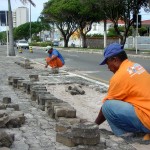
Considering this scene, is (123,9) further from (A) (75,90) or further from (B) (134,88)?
(B) (134,88)

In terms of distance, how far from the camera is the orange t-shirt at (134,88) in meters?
5.52

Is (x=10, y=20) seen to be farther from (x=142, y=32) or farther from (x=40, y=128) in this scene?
(x=142, y=32)

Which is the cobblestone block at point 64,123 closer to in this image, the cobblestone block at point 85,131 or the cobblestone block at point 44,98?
the cobblestone block at point 85,131

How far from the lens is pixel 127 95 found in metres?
Result: 5.63

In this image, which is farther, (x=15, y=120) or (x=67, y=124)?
(x=15, y=120)

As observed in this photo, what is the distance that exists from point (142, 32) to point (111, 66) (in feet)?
243

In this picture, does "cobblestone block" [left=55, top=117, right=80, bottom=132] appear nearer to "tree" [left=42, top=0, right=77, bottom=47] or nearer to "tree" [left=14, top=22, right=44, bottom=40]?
"tree" [left=42, top=0, right=77, bottom=47]

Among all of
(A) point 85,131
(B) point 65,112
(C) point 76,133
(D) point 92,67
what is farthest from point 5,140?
(D) point 92,67

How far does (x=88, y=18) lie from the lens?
192ft

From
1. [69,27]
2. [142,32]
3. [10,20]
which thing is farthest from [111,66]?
[142,32]

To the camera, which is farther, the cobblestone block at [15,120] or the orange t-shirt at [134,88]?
the cobblestone block at [15,120]

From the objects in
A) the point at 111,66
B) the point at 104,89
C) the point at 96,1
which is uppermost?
the point at 96,1

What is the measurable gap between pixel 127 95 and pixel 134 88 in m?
0.15

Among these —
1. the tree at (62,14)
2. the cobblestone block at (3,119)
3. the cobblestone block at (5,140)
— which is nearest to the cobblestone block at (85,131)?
the cobblestone block at (5,140)
